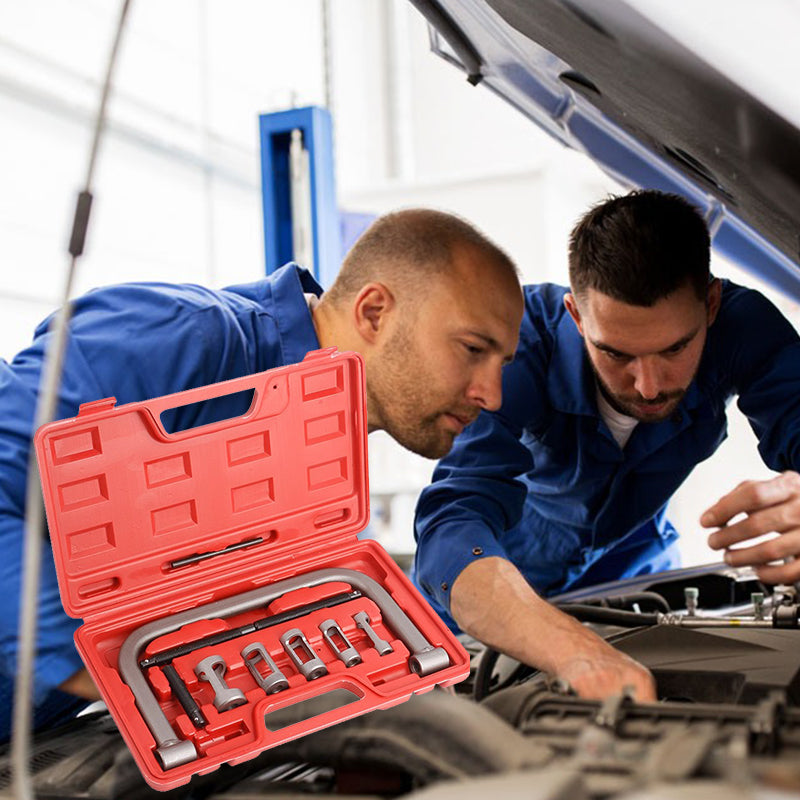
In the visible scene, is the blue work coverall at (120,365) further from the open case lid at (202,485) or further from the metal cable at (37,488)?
the metal cable at (37,488)

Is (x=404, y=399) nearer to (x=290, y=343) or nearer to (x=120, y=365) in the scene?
(x=290, y=343)

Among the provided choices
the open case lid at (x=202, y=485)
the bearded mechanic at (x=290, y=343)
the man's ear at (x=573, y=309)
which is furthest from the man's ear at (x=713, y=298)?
the open case lid at (x=202, y=485)

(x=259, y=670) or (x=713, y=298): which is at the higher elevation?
(x=713, y=298)

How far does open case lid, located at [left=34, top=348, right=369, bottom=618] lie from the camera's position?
0.95m

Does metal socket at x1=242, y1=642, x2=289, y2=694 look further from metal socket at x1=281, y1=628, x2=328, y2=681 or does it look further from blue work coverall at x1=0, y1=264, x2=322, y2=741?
blue work coverall at x1=0, y1=264, x2=322, y2=741

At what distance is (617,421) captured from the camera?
5.65ft

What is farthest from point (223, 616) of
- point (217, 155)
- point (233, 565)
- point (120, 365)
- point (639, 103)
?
point (217, 155)

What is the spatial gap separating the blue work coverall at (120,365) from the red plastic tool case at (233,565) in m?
0.04

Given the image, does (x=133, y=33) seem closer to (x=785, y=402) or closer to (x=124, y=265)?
(x=124, y=265)

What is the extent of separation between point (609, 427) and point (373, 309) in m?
0.57

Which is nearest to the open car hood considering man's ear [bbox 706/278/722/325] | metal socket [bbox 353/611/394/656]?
man's ear [bbox 706/278/722/325]

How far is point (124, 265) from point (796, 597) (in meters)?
3.53

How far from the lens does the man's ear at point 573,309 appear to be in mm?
1638

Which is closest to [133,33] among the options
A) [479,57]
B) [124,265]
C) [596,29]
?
[124,265]
